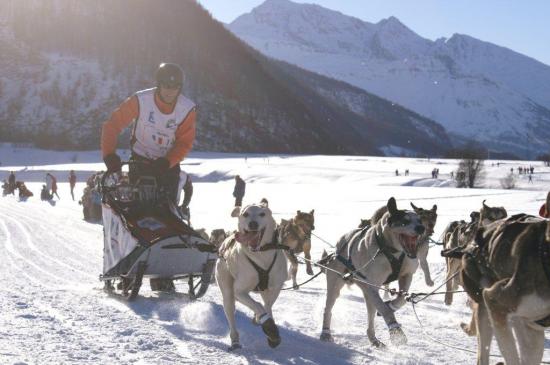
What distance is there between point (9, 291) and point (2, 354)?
2694 millimetres

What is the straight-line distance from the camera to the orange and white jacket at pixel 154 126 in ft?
21.1

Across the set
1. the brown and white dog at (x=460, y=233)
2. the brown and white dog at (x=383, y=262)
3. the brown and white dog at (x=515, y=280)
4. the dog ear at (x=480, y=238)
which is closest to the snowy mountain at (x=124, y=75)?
the brown and white dog at (x=460, y=233)

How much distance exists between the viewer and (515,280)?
332 centimetres

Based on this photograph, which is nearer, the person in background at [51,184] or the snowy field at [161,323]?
the snowy field at [161,323]

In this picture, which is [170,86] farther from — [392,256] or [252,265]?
[392,256]

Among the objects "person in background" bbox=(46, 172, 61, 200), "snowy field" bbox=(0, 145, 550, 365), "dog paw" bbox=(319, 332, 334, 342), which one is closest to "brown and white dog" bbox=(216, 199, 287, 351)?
"snowy field" bbox=(0, 145, 550, 365)

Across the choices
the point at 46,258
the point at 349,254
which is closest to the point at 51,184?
the point at 46,258

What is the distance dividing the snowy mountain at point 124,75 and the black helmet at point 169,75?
9063cm

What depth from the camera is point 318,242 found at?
14367 mm

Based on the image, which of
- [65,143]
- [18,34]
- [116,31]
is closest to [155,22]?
[116,31]

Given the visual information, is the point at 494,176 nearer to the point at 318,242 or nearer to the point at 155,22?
the point at 318,242

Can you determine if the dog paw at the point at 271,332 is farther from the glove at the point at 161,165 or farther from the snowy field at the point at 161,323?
the glove at the point at 161,165

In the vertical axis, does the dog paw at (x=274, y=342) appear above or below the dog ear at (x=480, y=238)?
below

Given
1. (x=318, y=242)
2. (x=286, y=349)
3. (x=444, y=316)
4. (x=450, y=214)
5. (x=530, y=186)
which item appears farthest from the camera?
(x=530, y=186)
